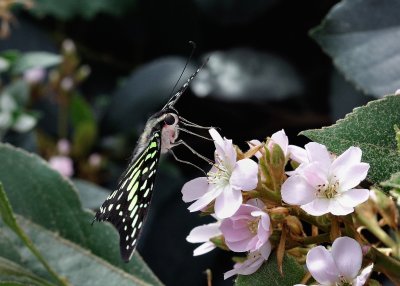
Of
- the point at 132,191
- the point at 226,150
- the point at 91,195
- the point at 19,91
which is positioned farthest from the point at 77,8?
the point at 226,150

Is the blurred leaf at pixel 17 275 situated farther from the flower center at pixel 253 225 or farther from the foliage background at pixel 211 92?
the foliage background at pixel 211 92

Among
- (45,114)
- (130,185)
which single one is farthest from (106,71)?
(130,185)

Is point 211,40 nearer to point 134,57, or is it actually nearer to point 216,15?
point 216,15

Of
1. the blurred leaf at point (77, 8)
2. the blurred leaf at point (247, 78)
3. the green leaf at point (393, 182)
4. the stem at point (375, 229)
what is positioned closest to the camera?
the green leaf at point (393, 182)

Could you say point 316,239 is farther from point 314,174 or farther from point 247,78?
point 247,78

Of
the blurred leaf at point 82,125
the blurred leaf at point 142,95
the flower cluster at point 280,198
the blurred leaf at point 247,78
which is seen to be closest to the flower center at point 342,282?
the flower cluster at point 280,198

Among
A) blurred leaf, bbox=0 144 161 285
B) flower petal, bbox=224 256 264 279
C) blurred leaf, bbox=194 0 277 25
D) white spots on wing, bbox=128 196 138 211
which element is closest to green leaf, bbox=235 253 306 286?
flower petal, bbox=224 256 264 279

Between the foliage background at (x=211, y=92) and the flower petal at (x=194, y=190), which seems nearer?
the flower petal at (x=194, y=190)
